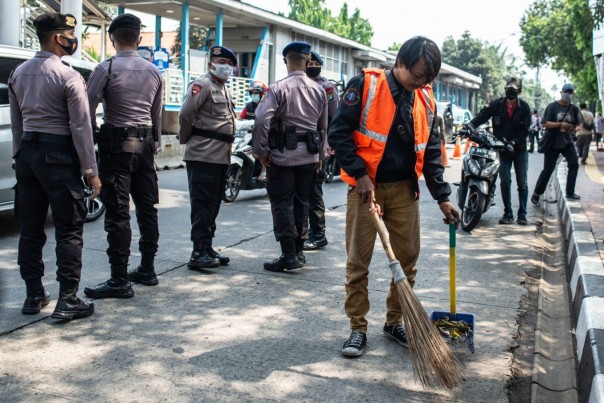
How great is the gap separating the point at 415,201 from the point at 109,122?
225 cm

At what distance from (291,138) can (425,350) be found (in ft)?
9.33

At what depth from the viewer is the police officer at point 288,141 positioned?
19.8ft

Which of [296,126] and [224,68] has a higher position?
[224,68]

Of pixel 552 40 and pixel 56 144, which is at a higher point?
pixel 552 40

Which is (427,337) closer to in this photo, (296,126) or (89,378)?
(89,378)

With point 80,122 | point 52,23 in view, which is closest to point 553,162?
point 80,122

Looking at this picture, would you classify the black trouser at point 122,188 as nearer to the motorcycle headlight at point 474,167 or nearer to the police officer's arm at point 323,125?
the police officer's arm at point 323,125

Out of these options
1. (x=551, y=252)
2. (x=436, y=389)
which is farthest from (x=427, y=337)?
(x=551, y=252)

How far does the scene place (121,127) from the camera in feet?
16.6

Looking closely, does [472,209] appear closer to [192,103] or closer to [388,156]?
[192,103]

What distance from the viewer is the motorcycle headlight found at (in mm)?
8524

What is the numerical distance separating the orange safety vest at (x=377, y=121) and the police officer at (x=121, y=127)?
5.82ft

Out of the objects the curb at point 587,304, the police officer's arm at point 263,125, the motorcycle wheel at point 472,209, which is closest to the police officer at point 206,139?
the police officer's arm at point 263,125

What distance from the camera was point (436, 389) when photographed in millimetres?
3705
